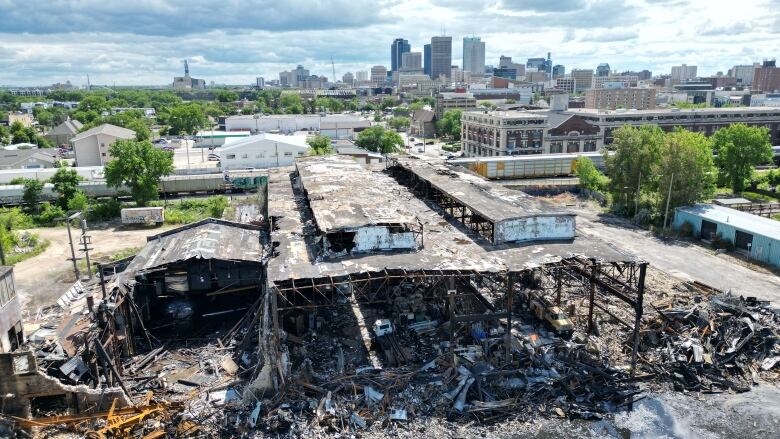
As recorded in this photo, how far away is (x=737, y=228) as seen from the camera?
38.6 m

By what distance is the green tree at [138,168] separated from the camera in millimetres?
53156

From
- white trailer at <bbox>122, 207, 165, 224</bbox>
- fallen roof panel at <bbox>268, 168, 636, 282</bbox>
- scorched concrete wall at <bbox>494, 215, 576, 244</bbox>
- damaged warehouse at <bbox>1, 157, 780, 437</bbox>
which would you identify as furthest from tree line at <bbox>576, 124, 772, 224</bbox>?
white trailer at <bbox>122, 207, 165, 224</bbox>

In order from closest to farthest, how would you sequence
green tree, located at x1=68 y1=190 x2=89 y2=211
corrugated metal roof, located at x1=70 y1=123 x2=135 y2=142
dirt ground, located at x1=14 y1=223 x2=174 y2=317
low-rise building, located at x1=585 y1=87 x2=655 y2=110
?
dirt ground, located at x1=14 y1=223 x2=174 y2=317 < green tree, located at x1=68 y1=190 x2=89 y2=211 < corrugated metal roof, located at x1=70 y1=123 x2=135 y2=142 < low-rise building, located at x1=585 y1=87 x2=655 y2=110

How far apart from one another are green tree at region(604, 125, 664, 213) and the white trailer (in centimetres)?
4347

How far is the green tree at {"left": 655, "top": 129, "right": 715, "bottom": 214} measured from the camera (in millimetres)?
43438

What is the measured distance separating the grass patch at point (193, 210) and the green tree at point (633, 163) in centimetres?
3783

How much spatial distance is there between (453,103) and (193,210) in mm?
95200

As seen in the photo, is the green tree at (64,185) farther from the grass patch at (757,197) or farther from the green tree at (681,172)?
the grass patch at (757,197)

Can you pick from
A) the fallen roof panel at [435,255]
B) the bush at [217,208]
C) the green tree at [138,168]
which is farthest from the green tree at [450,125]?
the fallen roof panel at [435,255]

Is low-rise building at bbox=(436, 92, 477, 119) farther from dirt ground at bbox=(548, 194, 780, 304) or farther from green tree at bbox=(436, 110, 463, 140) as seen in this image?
dirt ground at bbox=(548, 194, 780, 304)

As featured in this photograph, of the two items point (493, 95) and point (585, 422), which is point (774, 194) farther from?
point (493, 95)

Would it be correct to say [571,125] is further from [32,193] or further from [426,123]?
[32,193]

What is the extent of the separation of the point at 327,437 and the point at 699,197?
40.1 metres

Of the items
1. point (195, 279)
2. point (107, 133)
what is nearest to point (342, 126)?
point (107, 133)
